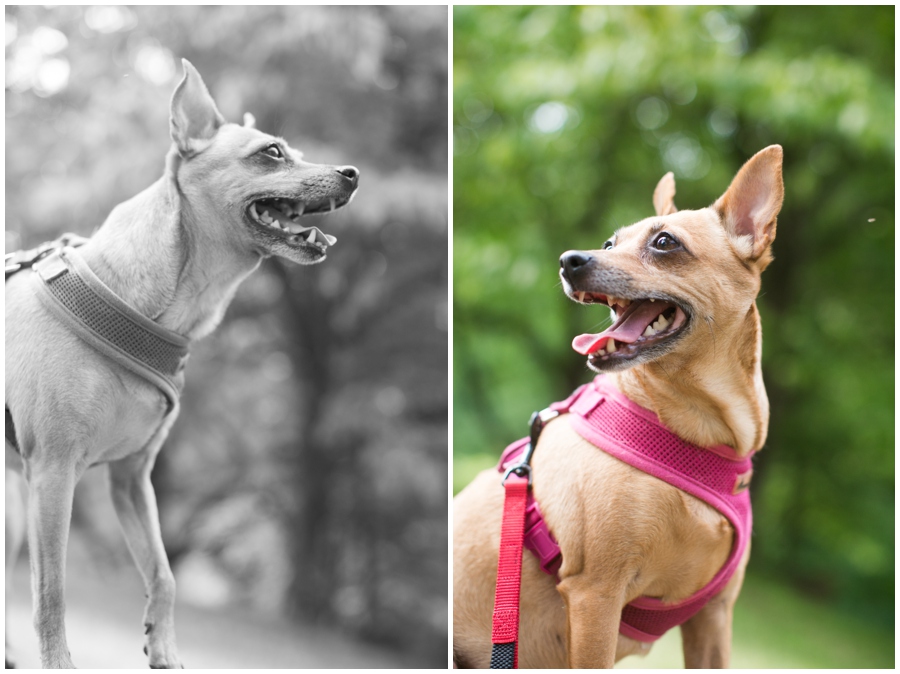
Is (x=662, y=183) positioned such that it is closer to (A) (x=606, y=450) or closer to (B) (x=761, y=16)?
(A) (x=606, y=450)

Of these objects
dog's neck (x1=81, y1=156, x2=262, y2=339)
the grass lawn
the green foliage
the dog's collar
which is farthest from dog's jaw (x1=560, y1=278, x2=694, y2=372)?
the green foliage

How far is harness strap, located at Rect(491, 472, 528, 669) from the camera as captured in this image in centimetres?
136

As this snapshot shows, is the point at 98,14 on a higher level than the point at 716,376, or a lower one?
higher

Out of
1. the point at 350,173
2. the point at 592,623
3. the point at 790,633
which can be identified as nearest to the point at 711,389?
the point at 592,623

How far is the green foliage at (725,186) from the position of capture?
12.7ft

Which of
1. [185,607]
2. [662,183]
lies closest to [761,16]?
[662,183]

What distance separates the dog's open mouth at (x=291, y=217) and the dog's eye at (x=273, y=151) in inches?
3.1

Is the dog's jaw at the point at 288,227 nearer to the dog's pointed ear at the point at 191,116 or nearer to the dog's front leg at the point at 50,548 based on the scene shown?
the dog's pointed ear at the point at 191,116

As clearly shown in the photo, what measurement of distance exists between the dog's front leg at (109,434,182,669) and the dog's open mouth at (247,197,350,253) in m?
0.47

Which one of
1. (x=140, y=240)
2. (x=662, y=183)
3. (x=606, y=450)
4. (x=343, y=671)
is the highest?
(x=662, y=183)

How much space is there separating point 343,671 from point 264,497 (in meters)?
1.41

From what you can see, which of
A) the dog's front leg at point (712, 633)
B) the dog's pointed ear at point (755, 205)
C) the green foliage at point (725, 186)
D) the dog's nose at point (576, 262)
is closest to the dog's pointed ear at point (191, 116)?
the dog's nose at point (576, 262)

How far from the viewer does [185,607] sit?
1.85 meters

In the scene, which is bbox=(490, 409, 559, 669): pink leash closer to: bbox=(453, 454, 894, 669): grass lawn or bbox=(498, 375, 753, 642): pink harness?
bbox=(498, 375, 753, 642): pink harness
